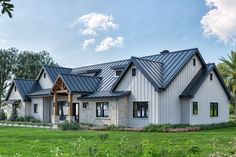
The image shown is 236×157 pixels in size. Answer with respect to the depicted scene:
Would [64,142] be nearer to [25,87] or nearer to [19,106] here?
[25,87]

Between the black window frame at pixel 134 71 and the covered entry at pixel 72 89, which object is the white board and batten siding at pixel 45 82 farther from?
the black window frame at pixel 134 71

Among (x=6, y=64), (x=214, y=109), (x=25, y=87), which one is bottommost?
(x=214, y=109)

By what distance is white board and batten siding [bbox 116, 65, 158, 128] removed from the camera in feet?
95.4

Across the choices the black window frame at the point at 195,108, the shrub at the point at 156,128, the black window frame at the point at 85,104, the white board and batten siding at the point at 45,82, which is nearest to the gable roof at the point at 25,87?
the white board and batten siding at the point at 45,82

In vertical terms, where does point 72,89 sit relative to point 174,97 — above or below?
above

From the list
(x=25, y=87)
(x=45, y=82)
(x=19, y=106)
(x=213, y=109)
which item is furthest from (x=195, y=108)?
(x=19, y=106)

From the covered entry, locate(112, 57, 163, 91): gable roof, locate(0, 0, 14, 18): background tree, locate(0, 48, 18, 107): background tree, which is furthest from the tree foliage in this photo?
locate(0, 0, 14, 18): background tree

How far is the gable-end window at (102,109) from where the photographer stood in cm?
3254

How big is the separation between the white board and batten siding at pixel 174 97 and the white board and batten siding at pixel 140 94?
1.75ft

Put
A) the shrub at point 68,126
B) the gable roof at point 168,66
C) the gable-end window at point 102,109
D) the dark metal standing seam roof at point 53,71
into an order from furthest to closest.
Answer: the dark metal standing seam roof at point 53,71
the gable-end window at point 102,109
the gable roof at point 168,66
the shrub at point 68,126

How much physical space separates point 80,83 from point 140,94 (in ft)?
24.5

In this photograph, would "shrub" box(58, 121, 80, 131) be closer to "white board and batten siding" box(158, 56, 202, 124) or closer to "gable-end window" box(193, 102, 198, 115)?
"white board and batten siding" box(158, 56, 202, 124)

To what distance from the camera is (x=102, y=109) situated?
108 ft

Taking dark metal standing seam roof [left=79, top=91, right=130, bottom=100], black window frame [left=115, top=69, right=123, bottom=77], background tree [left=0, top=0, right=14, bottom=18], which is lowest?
dark metal standing seam roof [left=79, top=91, right=130, bottom=100]
